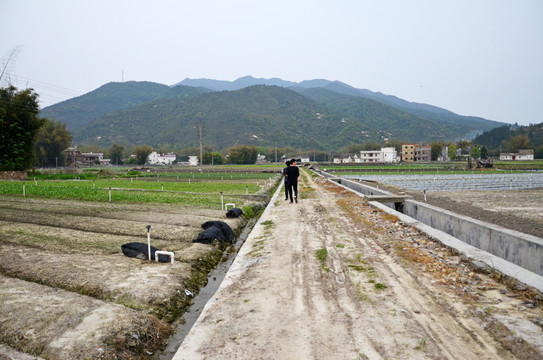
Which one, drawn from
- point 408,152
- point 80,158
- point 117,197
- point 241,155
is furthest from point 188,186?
point 408,152

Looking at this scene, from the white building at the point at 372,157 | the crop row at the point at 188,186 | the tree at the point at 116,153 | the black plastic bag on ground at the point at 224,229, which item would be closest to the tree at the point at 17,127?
the crop row at the point at 188,186

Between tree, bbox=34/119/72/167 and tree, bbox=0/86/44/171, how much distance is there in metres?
A: 37.4

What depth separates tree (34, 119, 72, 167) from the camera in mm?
84188

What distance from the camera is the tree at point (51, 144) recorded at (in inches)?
3314

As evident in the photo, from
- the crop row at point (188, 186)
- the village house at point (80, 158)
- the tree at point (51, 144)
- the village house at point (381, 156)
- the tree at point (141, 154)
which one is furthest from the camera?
the village house at point (381, 156)

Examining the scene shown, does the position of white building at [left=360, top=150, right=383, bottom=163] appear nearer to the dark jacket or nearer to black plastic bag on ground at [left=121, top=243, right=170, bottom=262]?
the dark jacket

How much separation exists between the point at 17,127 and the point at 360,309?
57224mm

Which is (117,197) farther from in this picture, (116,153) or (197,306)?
(116,153)

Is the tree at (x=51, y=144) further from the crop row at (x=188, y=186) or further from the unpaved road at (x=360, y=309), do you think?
the unpaved road at (x=360, y=309)

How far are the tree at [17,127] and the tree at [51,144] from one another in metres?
37.4

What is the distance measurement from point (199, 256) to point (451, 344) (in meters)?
5.99

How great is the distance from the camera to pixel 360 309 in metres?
4.83

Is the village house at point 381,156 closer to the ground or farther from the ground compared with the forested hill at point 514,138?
closer to the ground

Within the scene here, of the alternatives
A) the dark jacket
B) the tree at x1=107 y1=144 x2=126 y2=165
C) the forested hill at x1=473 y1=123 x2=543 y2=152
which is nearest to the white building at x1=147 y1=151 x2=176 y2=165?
the tree at x1=107 y1=144 x2=126 y2=165
